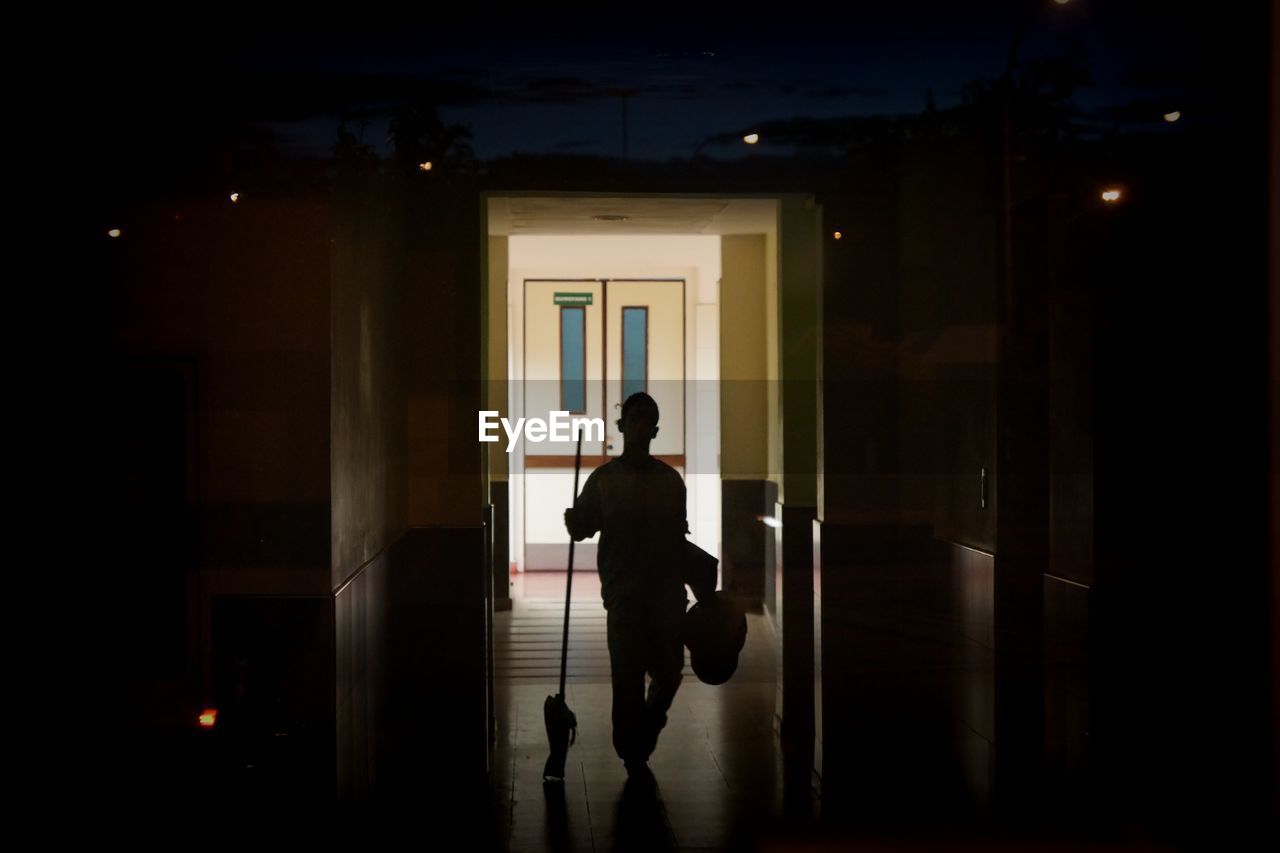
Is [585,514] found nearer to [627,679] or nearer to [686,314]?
[627,679]

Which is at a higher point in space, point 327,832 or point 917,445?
point 917,445

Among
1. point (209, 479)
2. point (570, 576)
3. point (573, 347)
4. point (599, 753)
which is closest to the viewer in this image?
point (209, 479)

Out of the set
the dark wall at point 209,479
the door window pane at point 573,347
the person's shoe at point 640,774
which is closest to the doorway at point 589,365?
the door window pane at point 573,347

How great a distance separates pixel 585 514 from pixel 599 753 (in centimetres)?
84

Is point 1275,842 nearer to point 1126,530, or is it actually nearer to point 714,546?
point 1126,530

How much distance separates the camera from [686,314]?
12.6 ft

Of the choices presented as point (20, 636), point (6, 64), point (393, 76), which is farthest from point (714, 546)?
point (6, 64)

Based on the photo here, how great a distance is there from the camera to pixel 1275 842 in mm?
3334

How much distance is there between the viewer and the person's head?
379cm

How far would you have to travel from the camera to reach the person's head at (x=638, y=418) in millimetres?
3789

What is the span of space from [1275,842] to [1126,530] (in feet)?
3.29

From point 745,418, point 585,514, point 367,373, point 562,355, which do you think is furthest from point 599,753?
point 367,373

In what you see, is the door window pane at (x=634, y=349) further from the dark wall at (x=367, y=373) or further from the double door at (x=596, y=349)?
the dark wall at (x=367, y=373)

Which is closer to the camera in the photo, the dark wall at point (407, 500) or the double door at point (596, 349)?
the dark wall at point (407, 500)
